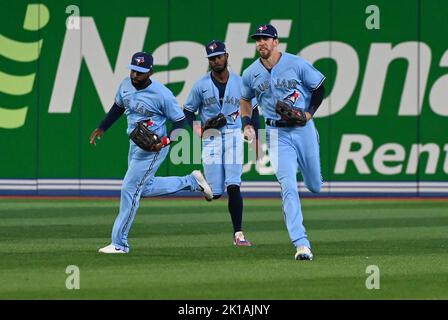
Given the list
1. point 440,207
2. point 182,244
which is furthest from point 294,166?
point 440,207

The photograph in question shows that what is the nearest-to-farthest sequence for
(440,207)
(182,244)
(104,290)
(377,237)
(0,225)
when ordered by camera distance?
(104,290) < (182,244) < (377,237) < (0,225) < (440,207)

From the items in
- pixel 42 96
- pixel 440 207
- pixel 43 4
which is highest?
pixel 43 4

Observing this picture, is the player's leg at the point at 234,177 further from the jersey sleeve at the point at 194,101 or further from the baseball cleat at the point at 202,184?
the jersey sleeve at the point at 194,101

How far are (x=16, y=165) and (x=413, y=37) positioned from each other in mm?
7089

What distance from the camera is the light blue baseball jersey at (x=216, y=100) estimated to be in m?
14.4

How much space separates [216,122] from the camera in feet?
47.1

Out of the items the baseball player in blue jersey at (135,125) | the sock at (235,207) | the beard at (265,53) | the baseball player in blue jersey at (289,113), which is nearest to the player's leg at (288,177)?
the baseball player in blue jersey at (289,113)

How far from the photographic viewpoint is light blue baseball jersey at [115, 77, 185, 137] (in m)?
13.0

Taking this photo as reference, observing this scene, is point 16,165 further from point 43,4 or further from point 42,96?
point 43,4

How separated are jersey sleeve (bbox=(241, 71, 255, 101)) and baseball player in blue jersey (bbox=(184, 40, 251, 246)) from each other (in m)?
1.38

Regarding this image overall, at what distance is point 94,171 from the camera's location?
21.9m

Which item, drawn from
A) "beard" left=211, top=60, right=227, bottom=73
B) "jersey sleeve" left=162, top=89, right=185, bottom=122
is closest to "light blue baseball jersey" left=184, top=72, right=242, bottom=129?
"beard" left=211, top=60, right=227, bottom=73

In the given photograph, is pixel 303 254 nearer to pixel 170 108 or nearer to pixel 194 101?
pixel 170 108

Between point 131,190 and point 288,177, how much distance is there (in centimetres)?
178
